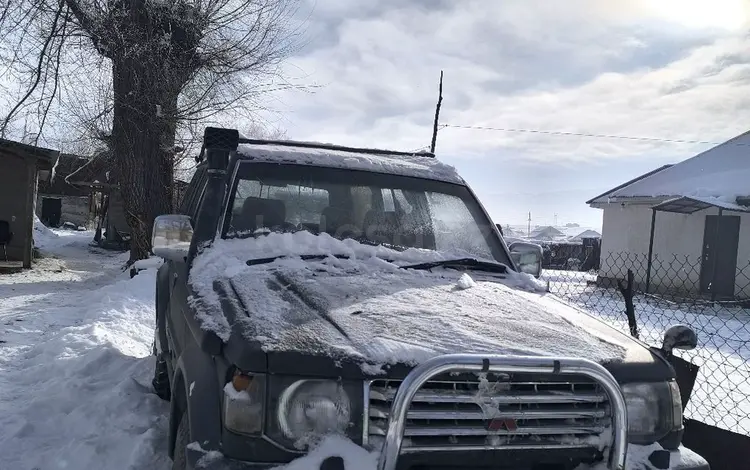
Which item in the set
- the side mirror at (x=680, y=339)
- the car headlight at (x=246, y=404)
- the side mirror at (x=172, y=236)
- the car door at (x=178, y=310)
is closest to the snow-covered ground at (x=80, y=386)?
the car door at (x=178, y=310)

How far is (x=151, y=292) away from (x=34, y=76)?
588 centimetres

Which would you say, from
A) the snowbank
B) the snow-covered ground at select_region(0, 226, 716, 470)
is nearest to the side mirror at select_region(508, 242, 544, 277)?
the snow-covered ground at select_region(0, 226, 716, 470)

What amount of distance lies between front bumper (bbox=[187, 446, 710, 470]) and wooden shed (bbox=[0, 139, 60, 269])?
14.0 meters

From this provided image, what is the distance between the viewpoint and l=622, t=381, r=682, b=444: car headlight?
2.20 meters

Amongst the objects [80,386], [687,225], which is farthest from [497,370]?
[687,225]

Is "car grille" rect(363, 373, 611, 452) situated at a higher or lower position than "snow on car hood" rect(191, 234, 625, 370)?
lower

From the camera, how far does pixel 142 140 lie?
42.8 ft

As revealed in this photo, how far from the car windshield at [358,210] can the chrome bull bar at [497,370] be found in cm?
151

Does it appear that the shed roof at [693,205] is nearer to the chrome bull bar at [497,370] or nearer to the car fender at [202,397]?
the chrome bull bar at [497,370]

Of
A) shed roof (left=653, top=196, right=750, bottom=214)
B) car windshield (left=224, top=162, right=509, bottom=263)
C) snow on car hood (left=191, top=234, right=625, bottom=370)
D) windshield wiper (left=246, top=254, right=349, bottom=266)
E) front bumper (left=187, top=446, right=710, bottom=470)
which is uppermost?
shed roof (left=653, top=196, right=750, bottom=214)

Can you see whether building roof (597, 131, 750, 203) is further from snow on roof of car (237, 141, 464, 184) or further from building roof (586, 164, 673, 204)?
snow on roof of car (237, 141, 464, 184)

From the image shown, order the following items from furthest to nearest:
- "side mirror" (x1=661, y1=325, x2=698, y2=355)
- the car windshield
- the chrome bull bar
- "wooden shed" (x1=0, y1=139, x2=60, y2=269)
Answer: "wooden shed" (x1=0, y1=139, x2=60, y2=269)
the car windshield
"side mirror" (x1=661, y1=325, x2=698, y2=355)
the chrome bull bar

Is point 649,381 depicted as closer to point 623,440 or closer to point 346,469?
point 623,440

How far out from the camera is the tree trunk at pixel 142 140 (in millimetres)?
12531
